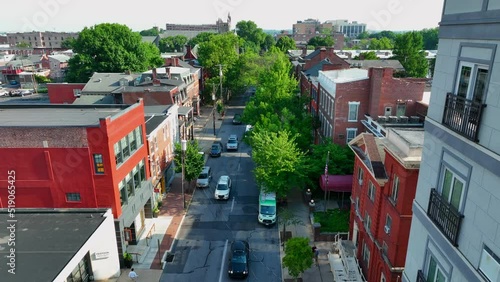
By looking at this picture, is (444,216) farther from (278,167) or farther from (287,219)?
(278,167)

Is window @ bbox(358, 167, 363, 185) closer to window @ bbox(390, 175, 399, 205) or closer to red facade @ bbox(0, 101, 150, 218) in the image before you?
window @ bbox(390, 175, 399, 205)

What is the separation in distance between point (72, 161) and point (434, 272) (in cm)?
2021

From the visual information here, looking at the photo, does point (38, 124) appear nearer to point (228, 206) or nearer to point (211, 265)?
point (211, 265)

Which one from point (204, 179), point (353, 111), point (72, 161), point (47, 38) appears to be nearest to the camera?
point (72, 161)

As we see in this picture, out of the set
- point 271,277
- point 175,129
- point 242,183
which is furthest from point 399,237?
point 175,129

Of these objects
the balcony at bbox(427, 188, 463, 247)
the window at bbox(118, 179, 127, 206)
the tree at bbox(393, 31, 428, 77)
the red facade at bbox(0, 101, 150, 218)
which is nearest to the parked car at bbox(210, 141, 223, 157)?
the window at bbox(118, 179, 127, 206)

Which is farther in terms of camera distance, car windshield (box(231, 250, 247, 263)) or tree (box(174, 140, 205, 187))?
tree (box(174, 140, 205, 187))

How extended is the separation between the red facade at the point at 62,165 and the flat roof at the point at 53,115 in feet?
2.33

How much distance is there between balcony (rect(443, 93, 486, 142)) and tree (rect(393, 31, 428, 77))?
82.3 meters

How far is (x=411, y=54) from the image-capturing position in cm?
8581

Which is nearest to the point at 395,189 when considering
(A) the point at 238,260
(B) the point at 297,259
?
(B) the point at 297,259

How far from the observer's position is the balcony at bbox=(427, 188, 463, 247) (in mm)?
8336

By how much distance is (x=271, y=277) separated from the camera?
74.5ft

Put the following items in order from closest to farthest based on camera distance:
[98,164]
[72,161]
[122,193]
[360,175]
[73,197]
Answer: [72,161] < [98,164] < [73,197] < [360,175] < [122,193]
